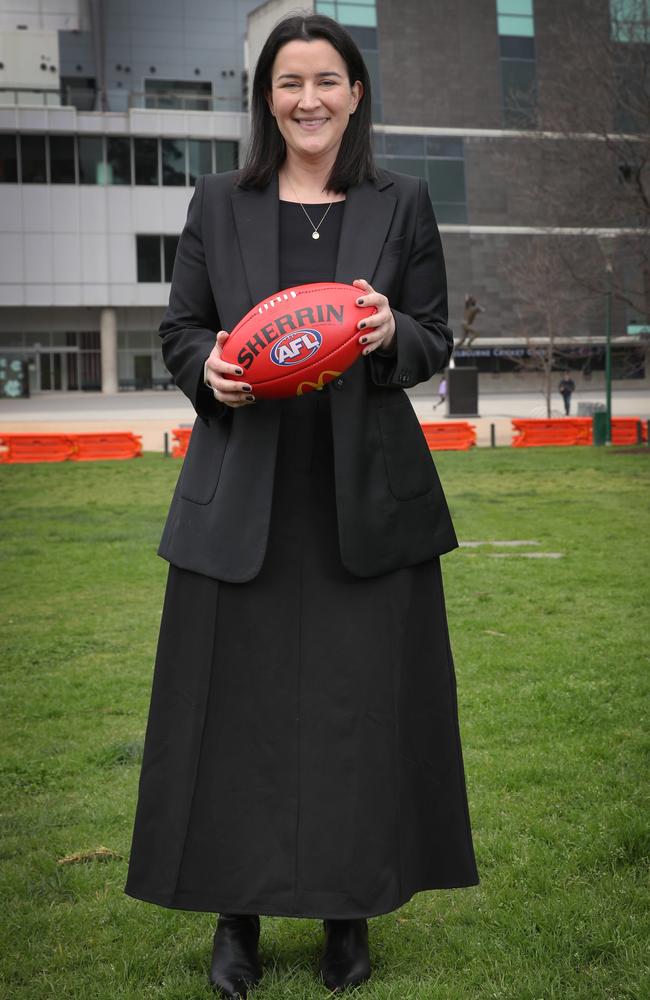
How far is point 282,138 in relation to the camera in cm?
352

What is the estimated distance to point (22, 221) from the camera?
64.7 m

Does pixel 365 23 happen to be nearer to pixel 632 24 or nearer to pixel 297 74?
pixel 632 24

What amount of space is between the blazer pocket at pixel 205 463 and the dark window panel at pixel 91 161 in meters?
65.4

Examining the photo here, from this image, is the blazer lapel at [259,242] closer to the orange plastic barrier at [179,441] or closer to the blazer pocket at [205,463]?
the blazer pocket at [205,463]

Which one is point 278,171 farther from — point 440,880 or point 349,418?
point 440,880

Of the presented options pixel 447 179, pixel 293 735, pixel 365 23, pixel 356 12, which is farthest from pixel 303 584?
pixel 365 23

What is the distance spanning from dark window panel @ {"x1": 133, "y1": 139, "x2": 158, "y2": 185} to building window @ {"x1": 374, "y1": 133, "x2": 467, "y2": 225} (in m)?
12.3

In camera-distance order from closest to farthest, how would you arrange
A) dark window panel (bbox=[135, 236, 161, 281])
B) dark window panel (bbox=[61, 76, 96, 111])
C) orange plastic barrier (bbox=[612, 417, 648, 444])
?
orange plastic barrier (bbox=[612, 417, 648, 444]), dark window panel (bbox=[135, 236, 161, 281]), dark window panel (bbox=[61, 76, 96, 111])

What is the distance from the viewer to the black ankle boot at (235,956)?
348 centimetres

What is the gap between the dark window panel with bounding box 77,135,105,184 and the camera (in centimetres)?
6525

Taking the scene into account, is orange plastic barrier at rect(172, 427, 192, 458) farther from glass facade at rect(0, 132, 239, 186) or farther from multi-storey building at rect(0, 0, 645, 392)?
glass facade at rect(0, 132, 239, 186)

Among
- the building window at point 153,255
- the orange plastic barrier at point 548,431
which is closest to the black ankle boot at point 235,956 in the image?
the orange plastic barrier at point 548,431

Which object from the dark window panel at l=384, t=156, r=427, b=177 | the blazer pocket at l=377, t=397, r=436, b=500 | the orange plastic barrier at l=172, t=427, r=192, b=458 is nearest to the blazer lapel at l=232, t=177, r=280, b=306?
the blazer pocket at l=377, t=397, r=436, b=500

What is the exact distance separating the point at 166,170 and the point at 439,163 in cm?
1516
